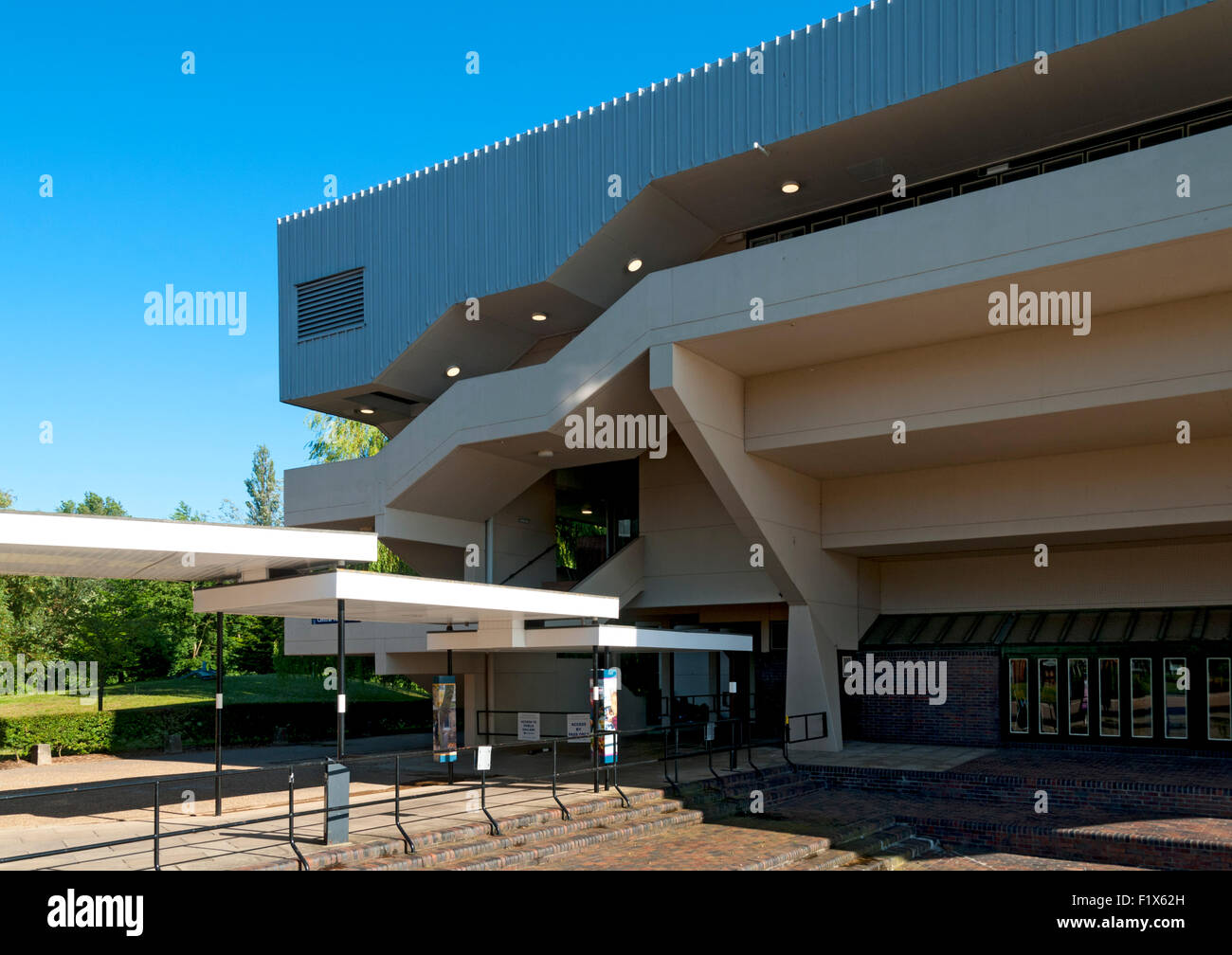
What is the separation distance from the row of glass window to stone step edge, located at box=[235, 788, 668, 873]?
34.3ft

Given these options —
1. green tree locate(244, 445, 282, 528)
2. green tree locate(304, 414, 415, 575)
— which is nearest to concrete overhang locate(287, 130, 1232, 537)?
green tree locate(304, 414, 415, 575)

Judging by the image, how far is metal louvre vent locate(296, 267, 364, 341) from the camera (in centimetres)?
2525

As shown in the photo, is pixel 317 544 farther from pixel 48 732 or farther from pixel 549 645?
pixel 48 732

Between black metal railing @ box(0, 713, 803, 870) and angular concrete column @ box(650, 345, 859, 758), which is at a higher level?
angular concrete column @ box(650, 345, 859, 758)

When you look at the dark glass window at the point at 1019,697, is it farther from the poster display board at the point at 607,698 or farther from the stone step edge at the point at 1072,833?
the poster display board at the point at 607,698

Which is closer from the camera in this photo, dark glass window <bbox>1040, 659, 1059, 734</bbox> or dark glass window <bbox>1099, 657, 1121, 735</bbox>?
dark glass window <bbox>1099, 657, 1121, 735</bbox>

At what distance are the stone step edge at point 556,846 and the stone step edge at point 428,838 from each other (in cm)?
28

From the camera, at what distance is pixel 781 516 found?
2030 centimetres

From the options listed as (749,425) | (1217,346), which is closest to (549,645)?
(749,425)

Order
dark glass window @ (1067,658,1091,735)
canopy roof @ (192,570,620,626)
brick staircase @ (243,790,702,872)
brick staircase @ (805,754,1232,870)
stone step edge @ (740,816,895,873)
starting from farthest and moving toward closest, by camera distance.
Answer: dark glass window @ (1067,658,1091,735), brick staircase @ (805,754,1232,870), canopy roof @ (192,570,620,626), stone step edge @ (740,816,895,873), brick staircase @ (243,790,702,872)

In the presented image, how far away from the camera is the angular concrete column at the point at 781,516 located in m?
18.1

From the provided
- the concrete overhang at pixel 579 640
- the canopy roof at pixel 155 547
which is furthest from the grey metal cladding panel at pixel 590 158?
the canopy roof at pixel 155 547

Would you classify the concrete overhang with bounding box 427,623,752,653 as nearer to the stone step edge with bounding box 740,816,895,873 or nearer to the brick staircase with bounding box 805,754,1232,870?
the brick staircase with bounding box 805,754,1232,870
